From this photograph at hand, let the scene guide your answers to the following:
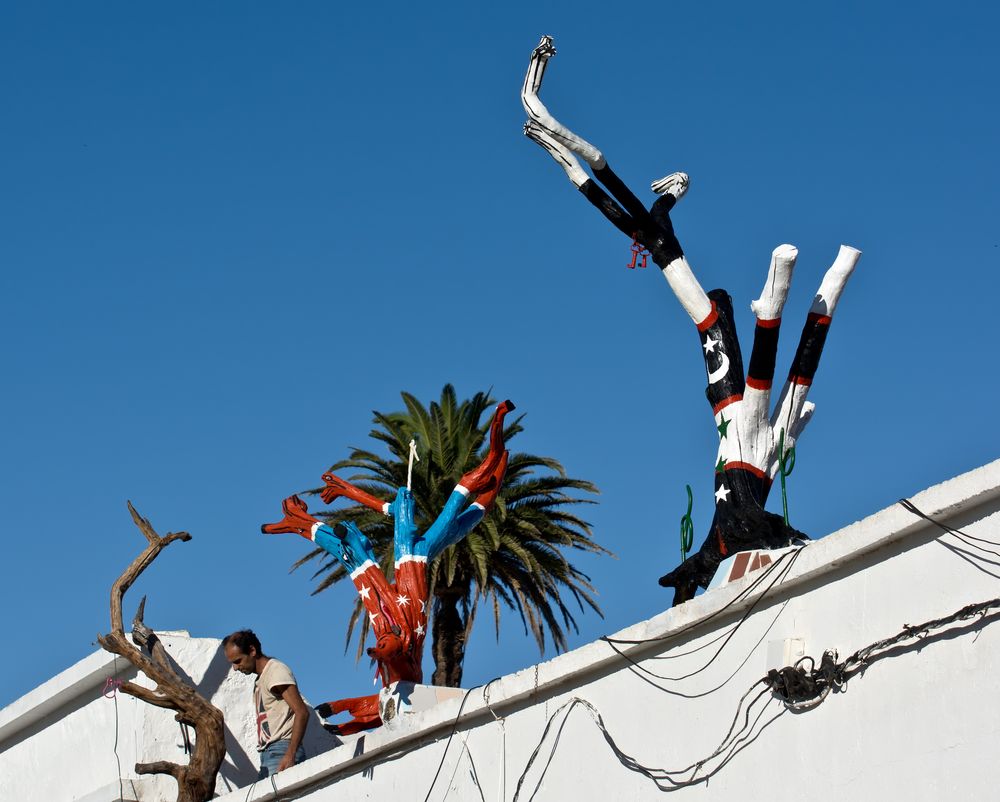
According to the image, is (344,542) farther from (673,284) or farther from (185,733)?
(673,284)

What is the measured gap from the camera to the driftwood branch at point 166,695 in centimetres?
1348

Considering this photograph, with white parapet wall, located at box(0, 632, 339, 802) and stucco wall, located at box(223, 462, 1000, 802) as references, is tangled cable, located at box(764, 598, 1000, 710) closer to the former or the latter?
stucco wall, located at box(223, 462, 1000, 802)

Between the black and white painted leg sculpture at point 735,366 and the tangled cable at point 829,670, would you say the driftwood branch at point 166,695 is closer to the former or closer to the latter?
the black and white painted leg sculpture at point 735,366

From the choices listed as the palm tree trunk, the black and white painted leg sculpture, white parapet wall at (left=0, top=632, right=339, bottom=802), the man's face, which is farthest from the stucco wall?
the palm tree trunk

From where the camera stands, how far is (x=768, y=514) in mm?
11000

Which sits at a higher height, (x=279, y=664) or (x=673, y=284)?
(x=673, y=284)

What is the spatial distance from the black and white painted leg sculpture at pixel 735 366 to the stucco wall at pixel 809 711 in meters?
1.53

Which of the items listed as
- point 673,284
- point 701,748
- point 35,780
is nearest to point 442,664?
point 35,780

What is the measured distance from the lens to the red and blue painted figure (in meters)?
13.1

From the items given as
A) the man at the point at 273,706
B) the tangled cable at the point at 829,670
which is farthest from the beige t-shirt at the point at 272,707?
the tangled cable at the point at 829,670

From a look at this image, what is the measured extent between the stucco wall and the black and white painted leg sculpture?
60.2 inches

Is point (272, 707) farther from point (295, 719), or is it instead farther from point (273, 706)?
point (295, 719)

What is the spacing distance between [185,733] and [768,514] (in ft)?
19.8

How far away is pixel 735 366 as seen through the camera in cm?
1180
